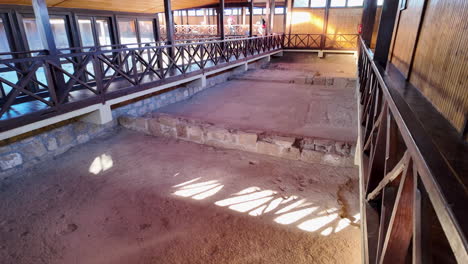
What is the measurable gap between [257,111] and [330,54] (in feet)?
36.0

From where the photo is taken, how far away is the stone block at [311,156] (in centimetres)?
475

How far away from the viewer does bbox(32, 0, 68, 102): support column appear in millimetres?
4105

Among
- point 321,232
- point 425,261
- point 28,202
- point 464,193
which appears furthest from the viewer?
point 28,202

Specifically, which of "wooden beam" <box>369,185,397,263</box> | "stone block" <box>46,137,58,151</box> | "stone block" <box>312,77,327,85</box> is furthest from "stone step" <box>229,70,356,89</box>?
"wooden beam" <box>369,185,397,263</box>

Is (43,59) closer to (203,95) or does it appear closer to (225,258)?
(225,258)

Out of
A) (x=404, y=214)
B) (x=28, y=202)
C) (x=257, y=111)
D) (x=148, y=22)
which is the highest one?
(x=148, y=22)

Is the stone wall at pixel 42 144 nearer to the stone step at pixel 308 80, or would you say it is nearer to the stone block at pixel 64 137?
the stone block at pixel 64 137

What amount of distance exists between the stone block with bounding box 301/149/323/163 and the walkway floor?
1.29 feet

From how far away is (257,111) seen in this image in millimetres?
6637

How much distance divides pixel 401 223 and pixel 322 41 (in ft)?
52.3

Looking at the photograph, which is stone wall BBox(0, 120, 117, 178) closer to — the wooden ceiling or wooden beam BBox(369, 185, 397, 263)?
the wooden ceiling

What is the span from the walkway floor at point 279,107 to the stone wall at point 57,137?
1.40 feet

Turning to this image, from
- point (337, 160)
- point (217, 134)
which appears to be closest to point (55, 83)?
point (217, 134)

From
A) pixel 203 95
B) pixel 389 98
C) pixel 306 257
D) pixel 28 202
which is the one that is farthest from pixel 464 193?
pixel 203 95
